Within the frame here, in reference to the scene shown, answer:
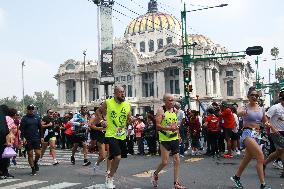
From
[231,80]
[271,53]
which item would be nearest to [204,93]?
[231,80]

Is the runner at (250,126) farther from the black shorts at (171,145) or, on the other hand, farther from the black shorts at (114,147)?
the black shorts at (114,147)

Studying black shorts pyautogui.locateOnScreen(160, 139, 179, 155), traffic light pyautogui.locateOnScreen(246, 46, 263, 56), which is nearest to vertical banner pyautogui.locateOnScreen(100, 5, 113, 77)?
traffic light pyautogui.locateOnScreen(246, 46, 263, 56)

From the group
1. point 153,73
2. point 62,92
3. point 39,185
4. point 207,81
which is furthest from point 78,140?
point 62,92

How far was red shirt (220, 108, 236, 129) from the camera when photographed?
1478cm

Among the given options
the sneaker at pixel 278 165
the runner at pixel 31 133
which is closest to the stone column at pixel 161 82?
the sneaker at pixel 278 165

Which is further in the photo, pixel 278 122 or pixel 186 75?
pixel 186 75

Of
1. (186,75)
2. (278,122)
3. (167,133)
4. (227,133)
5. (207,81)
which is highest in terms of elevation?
(207,81)

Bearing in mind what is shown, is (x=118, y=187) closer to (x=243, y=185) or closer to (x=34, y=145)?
(x=243, y=185)

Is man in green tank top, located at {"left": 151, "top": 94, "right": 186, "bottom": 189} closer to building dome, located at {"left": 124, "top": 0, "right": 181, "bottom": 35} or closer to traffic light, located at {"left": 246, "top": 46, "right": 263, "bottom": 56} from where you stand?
traffic light, located at {"left": 246, "top": 46, "right": 263, "bottom": 56}

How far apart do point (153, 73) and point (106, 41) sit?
44775 millimetres

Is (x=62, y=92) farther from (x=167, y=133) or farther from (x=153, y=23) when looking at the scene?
(x=167, y=133)

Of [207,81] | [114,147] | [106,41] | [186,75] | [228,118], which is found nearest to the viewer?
[114,147]

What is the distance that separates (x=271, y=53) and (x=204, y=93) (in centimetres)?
1906

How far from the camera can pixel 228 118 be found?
14.9 metres
